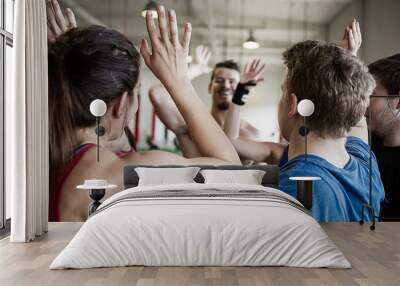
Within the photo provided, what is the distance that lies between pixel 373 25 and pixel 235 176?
98.8 inches

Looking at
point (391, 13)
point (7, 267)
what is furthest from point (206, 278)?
point (391, 13)

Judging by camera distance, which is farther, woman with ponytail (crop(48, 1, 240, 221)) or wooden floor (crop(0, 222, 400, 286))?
woman with ponytail (crop(48, 1, 240, 221))

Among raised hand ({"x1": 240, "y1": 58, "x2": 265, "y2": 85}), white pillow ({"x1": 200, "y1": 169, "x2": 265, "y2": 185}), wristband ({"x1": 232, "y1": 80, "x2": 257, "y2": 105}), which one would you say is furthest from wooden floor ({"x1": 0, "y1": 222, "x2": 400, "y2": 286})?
raised hand ({"x1": 240, "y1": 58, "x2": 265, "y2": 85})

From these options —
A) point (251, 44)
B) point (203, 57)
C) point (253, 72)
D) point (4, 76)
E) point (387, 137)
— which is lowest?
point (387, 137)

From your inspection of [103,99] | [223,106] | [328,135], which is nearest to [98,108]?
[103,99]

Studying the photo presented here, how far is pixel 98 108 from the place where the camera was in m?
6.46

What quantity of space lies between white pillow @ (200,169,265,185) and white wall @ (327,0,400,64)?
189cm

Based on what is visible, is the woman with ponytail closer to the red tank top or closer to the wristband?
the red tank top

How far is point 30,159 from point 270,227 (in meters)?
2.55

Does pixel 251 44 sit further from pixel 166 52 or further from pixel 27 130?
pixel 27 130

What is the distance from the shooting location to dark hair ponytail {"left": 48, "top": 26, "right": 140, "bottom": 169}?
6547 mm

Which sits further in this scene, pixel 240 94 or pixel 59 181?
pixel 240 94

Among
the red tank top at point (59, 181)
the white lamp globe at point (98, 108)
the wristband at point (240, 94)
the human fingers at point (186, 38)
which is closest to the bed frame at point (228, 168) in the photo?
the red tank top at point (59, 181)

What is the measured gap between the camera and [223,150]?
21.7 feet
